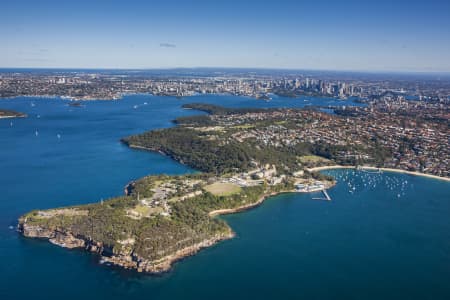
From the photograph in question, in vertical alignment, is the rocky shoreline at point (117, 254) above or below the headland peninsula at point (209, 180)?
below

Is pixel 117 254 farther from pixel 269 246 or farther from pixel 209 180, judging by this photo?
pixel 209 180

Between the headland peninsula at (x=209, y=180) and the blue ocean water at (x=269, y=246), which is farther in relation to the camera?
the headland peninsula at (x=209, y=180)

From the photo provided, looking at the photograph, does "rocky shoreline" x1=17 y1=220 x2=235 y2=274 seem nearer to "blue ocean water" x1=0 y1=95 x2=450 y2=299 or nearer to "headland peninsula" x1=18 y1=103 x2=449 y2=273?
"headland peninsula" x1=18 y1=103 x2=449 y2=273

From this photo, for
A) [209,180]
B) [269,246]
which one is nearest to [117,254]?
[269,246]

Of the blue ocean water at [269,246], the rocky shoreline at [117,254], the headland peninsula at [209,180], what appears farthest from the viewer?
the headland peninsula at [209,180]

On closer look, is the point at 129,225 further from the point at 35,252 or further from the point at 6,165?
the point at 6,165

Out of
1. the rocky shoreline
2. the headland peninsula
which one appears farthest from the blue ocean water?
the headland peninsula

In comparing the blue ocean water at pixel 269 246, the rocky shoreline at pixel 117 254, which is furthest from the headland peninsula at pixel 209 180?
the blue ocean water at pixel 269 246

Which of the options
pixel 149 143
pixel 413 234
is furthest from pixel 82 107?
pixel 413 234

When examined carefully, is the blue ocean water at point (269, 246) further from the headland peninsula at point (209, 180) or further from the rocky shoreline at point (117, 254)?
the headland peninsula at point (209, 180)
